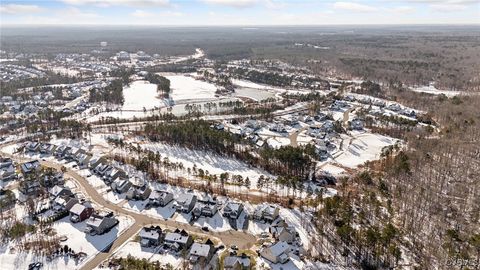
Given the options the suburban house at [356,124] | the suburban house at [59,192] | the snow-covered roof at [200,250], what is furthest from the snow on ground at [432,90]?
the suburban house at [59,192]

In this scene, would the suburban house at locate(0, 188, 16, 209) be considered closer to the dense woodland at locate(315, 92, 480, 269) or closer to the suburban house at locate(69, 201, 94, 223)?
the suburban house at locate(69, 201, 94, 223)

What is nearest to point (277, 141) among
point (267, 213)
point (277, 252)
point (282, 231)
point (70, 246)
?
point (267, 213)

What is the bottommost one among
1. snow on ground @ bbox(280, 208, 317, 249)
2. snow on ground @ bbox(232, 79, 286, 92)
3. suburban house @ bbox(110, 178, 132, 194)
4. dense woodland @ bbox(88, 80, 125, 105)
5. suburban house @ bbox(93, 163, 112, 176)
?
snow on ground @ bbox(280, 208, 317, 249)

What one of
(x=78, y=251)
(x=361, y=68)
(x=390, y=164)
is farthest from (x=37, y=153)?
(x=361, y=68)

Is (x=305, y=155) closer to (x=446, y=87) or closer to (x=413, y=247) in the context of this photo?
(x=413, y=247)

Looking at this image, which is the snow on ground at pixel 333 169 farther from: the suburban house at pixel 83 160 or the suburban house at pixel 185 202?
the suburban house at pixel 83 160

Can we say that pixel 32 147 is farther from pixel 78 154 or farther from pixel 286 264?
pixel 286 264

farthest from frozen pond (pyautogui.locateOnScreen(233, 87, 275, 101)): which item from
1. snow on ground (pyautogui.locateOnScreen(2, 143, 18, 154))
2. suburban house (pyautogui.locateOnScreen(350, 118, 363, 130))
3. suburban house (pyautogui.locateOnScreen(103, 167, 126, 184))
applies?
snow on ground (pyautogui.locateOnScreen(2, 143, 18, 154))
